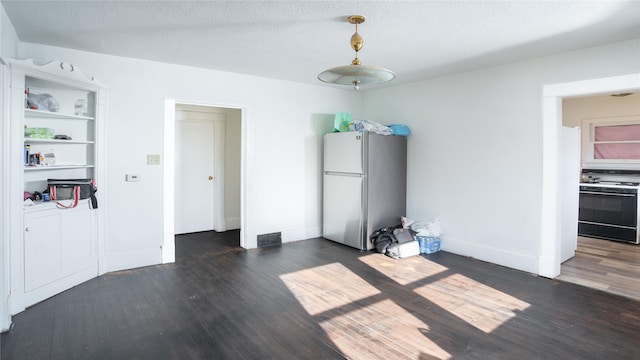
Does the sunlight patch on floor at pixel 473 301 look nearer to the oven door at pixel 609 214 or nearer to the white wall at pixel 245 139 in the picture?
the white wall at pixel 245 139

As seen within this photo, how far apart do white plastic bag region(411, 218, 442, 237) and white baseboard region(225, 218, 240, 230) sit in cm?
306

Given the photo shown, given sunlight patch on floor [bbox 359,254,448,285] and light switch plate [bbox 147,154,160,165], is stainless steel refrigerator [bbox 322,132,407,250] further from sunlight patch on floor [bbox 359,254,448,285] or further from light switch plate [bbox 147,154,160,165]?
light switch plate [bbox 147,154,160,165]

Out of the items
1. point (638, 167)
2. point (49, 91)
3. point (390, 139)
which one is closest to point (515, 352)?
point (390, 139)

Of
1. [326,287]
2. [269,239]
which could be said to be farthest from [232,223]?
[326,287]

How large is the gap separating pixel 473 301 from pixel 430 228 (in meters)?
1.70

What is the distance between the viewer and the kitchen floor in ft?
11.3

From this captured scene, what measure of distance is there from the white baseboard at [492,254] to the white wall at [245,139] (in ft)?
6.56

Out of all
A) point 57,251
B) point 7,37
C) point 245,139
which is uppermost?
point 7,37

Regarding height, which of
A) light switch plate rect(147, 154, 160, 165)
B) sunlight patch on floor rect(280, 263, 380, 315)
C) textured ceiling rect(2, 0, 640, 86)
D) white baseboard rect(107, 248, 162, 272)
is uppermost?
textured ceiling rect(2, 0, 640, 86)

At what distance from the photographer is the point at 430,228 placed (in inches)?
185

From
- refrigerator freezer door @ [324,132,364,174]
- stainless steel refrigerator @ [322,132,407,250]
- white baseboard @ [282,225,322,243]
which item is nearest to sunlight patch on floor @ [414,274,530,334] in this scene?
stainless steel refrigerator @ [322,132,407,250]

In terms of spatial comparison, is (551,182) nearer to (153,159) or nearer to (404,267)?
(404,267)

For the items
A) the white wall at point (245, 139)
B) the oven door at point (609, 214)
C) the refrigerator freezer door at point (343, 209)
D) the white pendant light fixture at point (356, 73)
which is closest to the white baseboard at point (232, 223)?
the white wall at point (245, 139)

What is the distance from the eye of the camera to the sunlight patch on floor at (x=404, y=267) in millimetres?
3674
